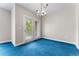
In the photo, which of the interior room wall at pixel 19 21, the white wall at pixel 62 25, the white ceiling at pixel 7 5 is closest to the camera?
the white ceiling at pixel 7 5

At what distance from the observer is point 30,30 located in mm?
2729

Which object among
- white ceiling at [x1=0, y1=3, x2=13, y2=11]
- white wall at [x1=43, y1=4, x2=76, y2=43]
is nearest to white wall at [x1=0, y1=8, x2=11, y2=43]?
white ceiling at [x1=0, y1=3, x2=13, y2=11]

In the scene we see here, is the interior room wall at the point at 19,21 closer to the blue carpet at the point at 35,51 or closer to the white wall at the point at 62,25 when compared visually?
the blue carpet at the point at 35,51

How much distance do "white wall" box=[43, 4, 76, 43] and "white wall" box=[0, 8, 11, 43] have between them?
2.57m

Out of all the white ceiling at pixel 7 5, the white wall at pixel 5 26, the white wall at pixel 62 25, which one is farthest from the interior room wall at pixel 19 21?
the white wall at pixel 62 25

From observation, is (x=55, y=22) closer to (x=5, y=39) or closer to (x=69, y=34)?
(x=69, y=34)

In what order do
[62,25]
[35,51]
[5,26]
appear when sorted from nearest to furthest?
[35,51], [5,26], [62,25]

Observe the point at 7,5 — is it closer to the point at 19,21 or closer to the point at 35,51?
the point at 19,21

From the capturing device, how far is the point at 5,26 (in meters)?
2.77

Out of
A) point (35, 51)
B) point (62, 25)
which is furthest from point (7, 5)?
point (62, 25)

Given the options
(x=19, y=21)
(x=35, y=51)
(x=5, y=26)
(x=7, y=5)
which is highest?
(x=7, y=5)

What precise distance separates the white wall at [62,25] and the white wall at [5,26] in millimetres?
2568

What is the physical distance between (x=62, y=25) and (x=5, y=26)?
319cm

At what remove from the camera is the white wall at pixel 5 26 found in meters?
2.73
